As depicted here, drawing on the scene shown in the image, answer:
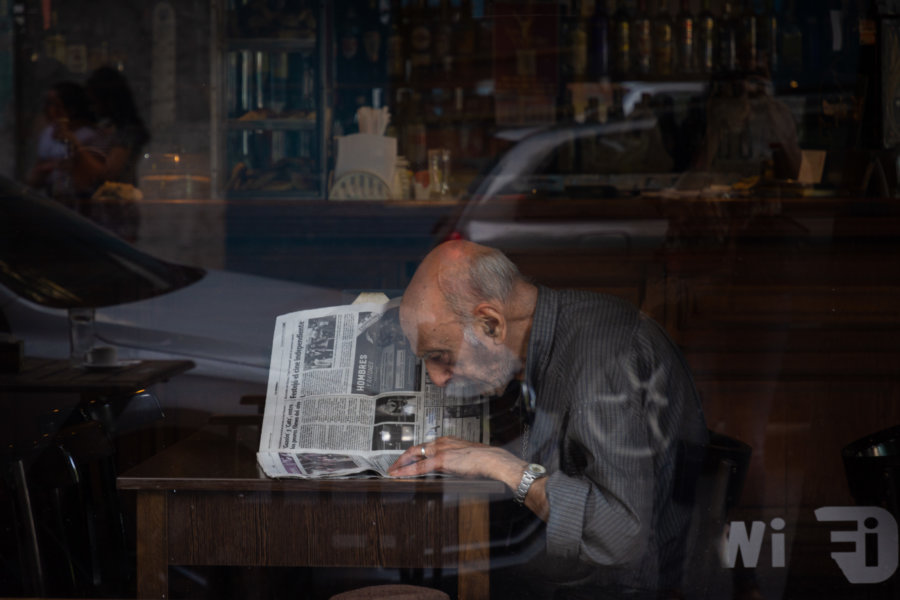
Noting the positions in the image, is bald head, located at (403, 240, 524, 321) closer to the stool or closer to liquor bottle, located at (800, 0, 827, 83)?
the stool

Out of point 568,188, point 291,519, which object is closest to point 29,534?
point 291,519

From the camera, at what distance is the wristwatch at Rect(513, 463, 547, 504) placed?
1.22 metres

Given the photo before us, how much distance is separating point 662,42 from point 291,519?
1900mm

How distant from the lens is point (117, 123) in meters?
2.01

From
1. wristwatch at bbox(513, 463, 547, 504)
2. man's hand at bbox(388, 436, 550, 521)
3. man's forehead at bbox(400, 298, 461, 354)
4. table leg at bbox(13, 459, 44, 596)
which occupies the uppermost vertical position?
man's forehead at bbox(400, 298, 461, 354)

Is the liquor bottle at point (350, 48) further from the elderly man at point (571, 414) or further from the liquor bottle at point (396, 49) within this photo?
the elderly man at point (571, 414)

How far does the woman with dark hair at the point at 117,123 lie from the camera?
187 cm

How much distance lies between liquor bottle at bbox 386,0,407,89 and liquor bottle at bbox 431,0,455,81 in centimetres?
9

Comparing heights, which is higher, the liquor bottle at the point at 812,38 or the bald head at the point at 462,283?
the liquor bottle at the point at 812,38

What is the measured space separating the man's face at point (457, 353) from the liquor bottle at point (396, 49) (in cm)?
131

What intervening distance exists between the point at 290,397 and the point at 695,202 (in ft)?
4.01

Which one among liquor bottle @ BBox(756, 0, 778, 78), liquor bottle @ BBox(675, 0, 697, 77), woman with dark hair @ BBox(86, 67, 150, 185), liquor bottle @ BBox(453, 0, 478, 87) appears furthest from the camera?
liquor bottle @ BBox(675, 0, 697, 77)

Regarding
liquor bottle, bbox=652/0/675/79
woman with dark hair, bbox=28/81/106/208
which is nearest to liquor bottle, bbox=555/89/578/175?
liquor bottle, bbox=652/0/675/79

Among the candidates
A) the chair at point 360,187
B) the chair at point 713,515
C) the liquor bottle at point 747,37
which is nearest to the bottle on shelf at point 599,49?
the liquor bottle at point 747,37
